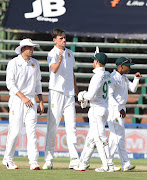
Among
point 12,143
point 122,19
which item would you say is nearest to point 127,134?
point 122,19

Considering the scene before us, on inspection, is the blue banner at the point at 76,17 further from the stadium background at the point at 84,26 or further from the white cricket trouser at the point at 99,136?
the white cricket trouser at the point at 99,136

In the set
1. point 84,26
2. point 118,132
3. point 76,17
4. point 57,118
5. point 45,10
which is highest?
point 45,10

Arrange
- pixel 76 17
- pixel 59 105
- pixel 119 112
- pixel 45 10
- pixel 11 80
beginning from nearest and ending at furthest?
pixel 11 80
pixel 119 112
pixel 59 105
pixel 45 10
pixel 76 17

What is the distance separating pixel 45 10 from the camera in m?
16.4

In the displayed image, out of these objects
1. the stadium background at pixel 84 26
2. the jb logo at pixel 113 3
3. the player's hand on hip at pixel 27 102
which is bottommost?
the player's hand on hip at pixel 27 102

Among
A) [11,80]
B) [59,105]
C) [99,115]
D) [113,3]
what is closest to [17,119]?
[11,80]

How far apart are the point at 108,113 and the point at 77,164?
0.97 meters

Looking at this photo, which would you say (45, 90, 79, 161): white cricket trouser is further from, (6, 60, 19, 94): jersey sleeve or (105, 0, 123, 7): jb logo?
(105, 0, 123, 7): jb logo

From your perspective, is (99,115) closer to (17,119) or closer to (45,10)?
(17,119)

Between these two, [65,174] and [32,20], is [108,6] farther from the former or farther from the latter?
[65,174]

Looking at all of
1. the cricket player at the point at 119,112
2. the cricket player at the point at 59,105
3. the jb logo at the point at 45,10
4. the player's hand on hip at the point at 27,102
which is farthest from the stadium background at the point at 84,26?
the player's hand on hip at the point at 27,102

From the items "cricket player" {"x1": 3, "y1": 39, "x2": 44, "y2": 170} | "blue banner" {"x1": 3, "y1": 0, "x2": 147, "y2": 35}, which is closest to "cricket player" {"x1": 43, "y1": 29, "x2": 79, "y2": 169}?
"cricket player" {"x1": 3, "y1": 39, "x2": 44, "y2": 170}

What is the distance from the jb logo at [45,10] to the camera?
1633 centimetres

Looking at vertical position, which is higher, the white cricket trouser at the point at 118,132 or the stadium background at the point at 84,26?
the stadium background at the point at 84,26
